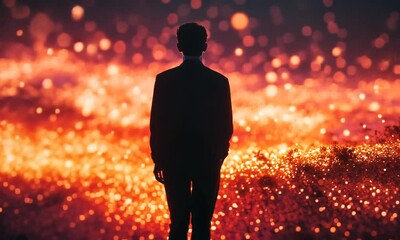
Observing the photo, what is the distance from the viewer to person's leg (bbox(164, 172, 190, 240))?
509 cm

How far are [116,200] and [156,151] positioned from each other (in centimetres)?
660

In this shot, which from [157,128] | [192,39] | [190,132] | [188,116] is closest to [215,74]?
[192,39]

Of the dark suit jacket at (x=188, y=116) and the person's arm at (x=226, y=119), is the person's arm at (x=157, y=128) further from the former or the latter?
the person's arm at (x=226, y=119)

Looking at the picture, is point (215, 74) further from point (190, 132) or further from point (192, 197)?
point (192, 197)

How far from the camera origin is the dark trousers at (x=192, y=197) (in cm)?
508

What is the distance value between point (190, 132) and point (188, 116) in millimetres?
142

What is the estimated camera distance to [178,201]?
5141 mm

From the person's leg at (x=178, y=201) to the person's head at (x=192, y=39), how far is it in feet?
3.71

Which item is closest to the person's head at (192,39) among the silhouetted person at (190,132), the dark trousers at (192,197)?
the silhouetted person at (190,132)

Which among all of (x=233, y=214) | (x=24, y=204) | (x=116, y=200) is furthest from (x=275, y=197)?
(x=24, y=204)

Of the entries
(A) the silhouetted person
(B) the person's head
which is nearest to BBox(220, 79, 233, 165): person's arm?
(A) the silhouetted person

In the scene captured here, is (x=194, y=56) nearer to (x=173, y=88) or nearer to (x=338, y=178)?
(x=173, y=88)

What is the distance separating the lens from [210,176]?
5113mm

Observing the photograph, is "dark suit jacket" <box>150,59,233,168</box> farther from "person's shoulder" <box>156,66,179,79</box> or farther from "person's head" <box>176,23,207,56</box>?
"person's head" <box>176,23,207,56</box>
